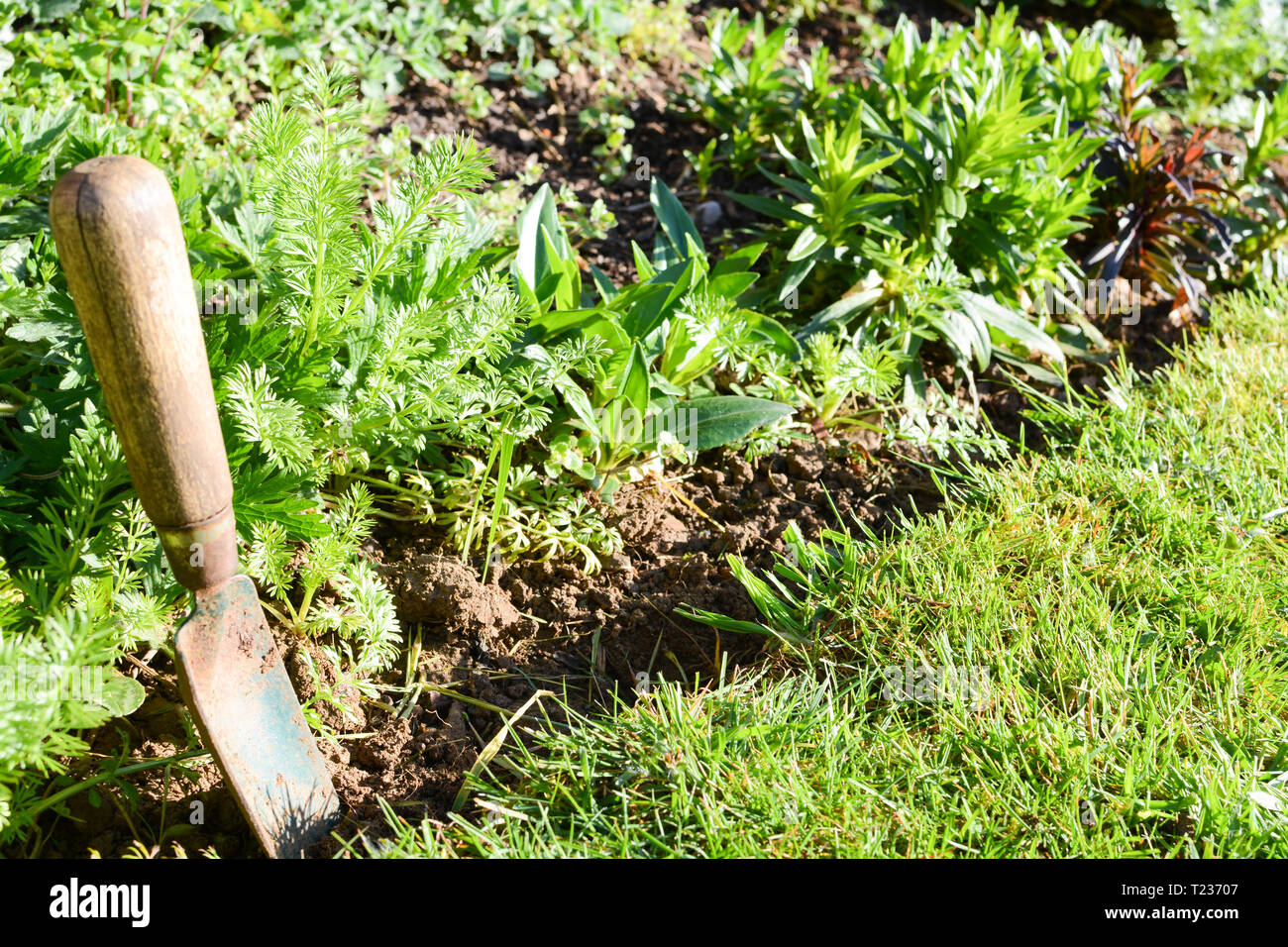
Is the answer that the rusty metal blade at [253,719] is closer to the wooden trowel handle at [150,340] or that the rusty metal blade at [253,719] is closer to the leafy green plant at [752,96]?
the wooden trowel handle at [150,340]

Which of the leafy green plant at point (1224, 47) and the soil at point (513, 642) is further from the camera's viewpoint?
the leafy green plant at point (1224, 47)

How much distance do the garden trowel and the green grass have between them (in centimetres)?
24

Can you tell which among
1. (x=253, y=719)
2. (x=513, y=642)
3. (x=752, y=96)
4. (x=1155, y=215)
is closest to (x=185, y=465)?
(x=253, y=719)

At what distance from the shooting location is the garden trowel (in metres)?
1.24

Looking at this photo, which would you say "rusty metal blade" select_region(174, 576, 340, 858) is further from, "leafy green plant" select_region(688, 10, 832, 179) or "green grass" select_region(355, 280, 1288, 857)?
"leafy green plant" select_region(688, 10, 832, 179)

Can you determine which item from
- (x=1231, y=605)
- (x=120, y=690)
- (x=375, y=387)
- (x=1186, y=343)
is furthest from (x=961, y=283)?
(x=120, y=690)

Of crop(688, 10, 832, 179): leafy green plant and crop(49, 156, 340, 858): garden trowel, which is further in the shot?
crop(688, 10, 832, 179): leafy green plant

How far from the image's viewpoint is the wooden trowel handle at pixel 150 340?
1228mm

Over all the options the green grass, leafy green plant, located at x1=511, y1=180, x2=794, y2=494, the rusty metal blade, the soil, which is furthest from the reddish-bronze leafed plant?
the rusty metal blade

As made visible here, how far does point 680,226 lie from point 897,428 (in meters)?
0.85

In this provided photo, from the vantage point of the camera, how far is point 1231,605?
2178 millimetres

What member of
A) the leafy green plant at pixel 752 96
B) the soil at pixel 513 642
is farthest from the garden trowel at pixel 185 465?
the leafy green plant at pixel 752 96

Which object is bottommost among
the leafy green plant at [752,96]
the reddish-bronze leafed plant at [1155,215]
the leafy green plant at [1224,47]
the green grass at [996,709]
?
the green grass at [996,709]

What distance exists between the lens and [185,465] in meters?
1.44
